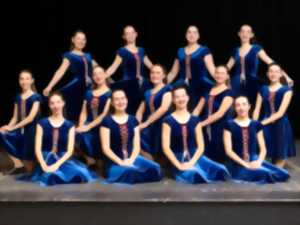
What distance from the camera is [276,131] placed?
4.10m

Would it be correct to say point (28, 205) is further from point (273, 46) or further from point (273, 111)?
point (273, 46)

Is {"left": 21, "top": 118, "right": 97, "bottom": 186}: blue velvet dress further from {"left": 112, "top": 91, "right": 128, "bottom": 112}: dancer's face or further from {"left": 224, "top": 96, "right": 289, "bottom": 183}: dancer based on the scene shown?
{"left": 224, "top": 96, "right": 289, "bottom": 183}: dancer

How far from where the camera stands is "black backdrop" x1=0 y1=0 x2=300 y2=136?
5336 millimetres

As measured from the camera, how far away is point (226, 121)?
12.9ft

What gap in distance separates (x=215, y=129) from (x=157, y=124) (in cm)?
38

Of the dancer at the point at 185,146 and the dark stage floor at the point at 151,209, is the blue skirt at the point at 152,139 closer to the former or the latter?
the dancer at the point at 185,146

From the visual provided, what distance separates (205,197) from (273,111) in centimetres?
93

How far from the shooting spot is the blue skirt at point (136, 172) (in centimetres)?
375

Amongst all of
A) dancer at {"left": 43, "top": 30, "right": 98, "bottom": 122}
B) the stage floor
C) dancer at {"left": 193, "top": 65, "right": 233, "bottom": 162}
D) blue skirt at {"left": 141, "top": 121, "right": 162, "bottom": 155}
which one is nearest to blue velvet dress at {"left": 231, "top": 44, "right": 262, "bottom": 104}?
dancer at {"left": 193, "top": 65, "right": 233, "bottom": 162}

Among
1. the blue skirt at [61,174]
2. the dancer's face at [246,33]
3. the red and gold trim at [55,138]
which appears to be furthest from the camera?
the dancer's face at [246,33]

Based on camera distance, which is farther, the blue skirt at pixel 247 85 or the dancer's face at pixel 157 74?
the blue skirt at pixel 247 85

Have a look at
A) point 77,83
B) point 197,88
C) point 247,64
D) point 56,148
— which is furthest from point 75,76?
point 247,64
